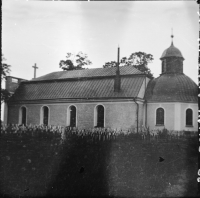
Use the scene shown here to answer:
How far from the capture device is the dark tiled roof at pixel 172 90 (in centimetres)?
1593

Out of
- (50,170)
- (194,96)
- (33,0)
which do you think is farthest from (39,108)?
(194,96)

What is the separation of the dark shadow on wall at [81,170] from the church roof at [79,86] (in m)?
5.38

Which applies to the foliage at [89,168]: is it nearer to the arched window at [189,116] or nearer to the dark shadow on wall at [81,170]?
the dark shadow on wall at [81,170]

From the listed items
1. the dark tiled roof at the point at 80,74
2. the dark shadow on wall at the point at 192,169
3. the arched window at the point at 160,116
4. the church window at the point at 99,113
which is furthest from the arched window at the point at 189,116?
the dark shadow on wall at the point at 192,169

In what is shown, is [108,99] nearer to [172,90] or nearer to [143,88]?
[143,88]

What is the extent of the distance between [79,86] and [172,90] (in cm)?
671

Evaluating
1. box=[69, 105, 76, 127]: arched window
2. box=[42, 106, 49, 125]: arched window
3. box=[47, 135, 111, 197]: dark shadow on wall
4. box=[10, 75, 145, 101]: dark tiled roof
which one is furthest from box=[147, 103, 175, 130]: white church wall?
box=[47, 135, 111, 197]: dark shadow on wall

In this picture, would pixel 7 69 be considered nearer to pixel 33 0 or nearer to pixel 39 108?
pixel 33 0

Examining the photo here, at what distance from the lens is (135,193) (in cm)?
588

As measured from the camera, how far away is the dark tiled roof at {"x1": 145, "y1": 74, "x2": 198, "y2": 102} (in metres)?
15.9

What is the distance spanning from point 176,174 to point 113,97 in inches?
317

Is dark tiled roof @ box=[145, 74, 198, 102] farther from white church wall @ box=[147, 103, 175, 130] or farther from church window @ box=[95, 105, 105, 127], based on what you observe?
church window @ box=[95, 105, 105, 127]

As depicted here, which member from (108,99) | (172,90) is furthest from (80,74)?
(172,90)

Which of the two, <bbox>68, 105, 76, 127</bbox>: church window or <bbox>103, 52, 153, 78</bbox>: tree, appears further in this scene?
<bbox>68, 105, 76, 127</bbox>: church window
